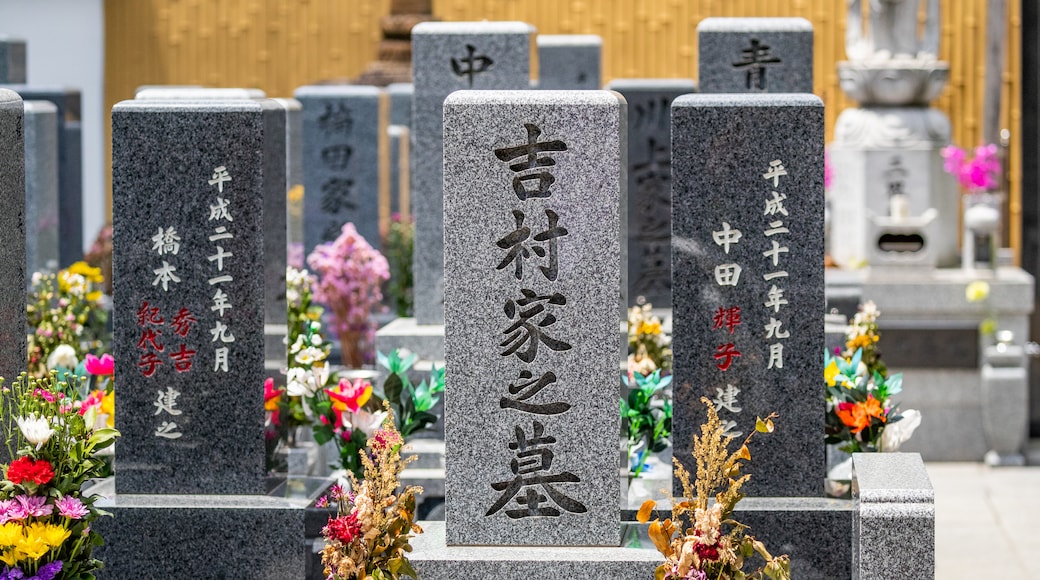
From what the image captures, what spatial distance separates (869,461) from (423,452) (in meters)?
2.33

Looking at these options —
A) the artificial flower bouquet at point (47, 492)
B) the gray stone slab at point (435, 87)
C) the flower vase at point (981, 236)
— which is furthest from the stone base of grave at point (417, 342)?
the flower vase at point (981, 236)

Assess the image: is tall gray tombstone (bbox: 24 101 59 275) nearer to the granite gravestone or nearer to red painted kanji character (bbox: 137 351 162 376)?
red painted kanji character (bbox: 137 351 162 376)

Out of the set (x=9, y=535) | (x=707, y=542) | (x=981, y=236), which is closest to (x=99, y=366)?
(x=9, y=535)

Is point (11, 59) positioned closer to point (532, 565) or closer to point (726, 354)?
point (726, 354)

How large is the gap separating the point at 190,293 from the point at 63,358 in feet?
4.40

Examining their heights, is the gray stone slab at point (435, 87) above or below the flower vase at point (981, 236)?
above

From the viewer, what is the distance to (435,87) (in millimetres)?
6676

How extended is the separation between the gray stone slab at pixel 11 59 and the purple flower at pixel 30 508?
530cm

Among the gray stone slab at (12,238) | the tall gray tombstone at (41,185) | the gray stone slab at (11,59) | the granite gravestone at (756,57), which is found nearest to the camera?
the gray stone slab at (12,238)

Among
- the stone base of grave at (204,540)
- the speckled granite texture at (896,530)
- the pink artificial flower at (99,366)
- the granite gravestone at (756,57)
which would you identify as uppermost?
the granite gravestone at (756,57)

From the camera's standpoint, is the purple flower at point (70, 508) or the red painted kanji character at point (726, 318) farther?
the red painted kanji character at point (726, 318)

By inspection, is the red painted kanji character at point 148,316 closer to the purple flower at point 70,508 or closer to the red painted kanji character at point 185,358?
the red painted kanji character at point 185,358

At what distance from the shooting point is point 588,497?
4.23m

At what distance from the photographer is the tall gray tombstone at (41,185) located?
7547 millimetres
